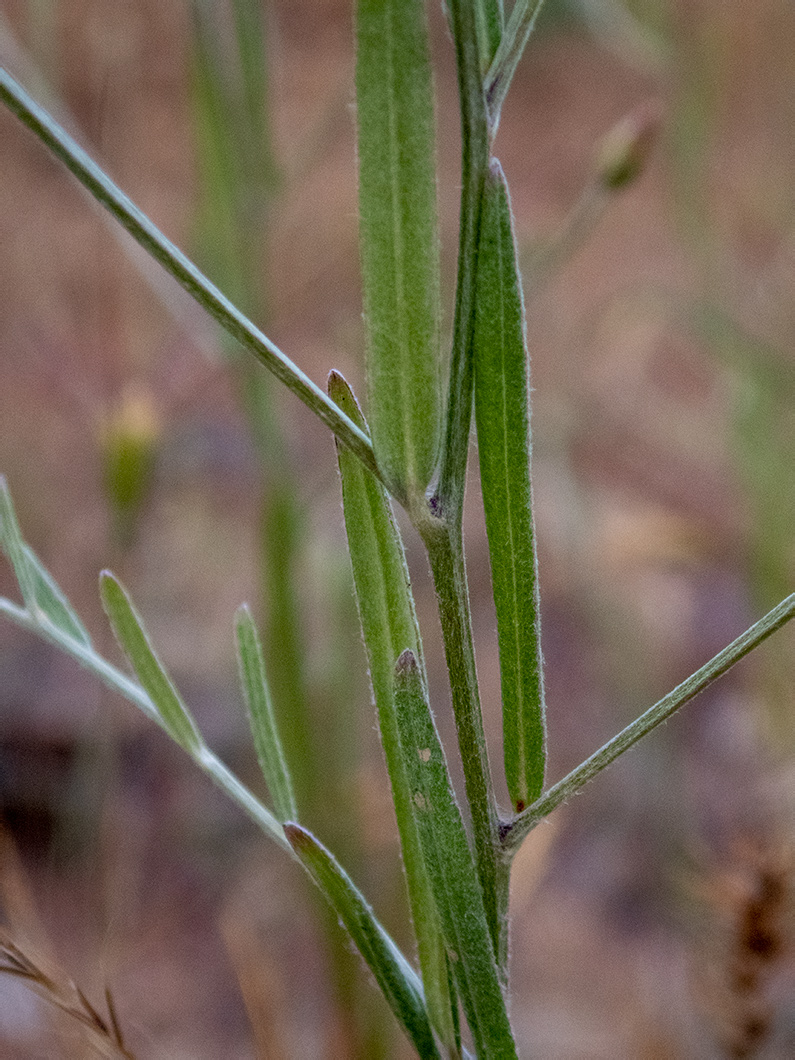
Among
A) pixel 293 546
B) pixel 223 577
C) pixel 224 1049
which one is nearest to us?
pixel 293 546

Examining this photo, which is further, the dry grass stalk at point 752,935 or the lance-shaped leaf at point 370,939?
the dry grass stalk at point 752,935

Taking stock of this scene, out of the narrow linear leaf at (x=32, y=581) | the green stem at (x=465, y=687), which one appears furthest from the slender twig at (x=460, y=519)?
the narrow linear leaf at (x=32, y=581)

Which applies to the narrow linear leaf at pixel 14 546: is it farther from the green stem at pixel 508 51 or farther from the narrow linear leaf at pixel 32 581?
the green stem at pixel 508 51

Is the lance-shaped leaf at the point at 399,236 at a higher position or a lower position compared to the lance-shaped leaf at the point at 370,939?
higher

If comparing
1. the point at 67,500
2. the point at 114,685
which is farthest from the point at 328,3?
the point at 114,685

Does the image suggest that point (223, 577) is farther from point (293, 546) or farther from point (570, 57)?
point (570, 57)

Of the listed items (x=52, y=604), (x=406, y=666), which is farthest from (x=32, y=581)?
(x=406, y=666)
